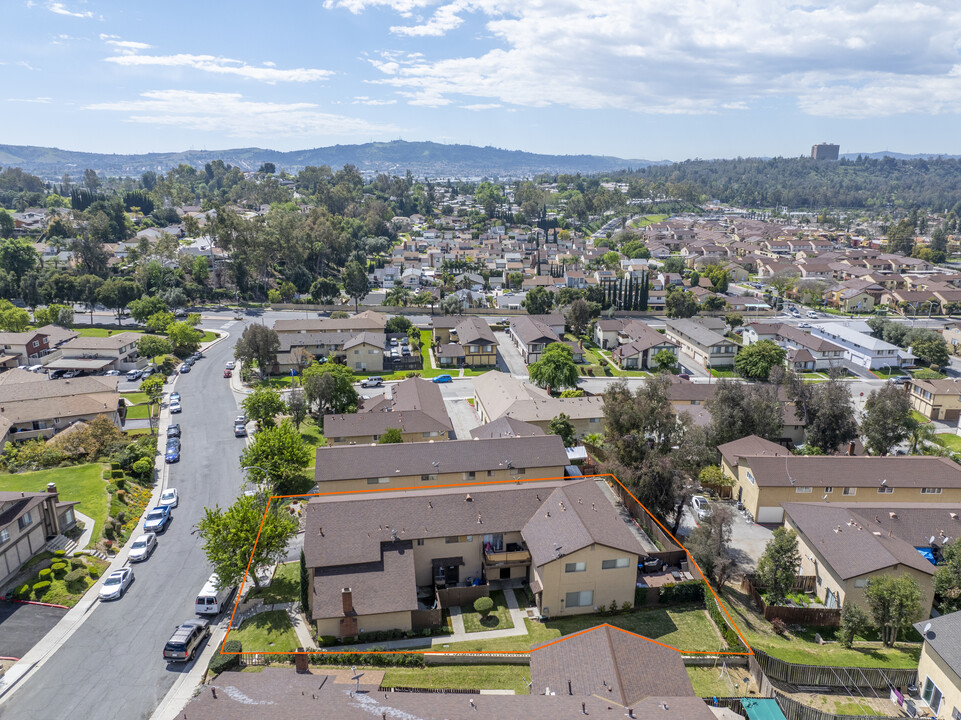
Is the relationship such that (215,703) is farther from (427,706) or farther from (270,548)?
(270,548)

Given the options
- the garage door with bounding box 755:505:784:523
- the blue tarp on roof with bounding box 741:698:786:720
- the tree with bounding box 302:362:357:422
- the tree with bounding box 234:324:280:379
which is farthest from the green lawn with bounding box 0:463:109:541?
the garage door with bounding box 755:505:784:523

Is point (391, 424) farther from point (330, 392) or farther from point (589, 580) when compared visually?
point (589, 580)

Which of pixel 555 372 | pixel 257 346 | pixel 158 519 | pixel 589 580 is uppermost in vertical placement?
pixel 257 346

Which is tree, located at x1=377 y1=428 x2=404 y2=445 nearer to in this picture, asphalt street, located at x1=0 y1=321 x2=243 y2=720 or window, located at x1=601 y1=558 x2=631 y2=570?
asphalt street, located at x1=0 y1=321 x2=243 y2=720

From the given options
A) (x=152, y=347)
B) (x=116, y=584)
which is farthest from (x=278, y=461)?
(x=152, y=347)

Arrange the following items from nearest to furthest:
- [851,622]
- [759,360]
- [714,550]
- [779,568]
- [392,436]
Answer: [851,622], [779,568], [714,550], [392,436], [759,360]

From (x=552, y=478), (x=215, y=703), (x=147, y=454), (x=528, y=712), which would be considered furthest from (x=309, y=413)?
(x=528, y=712)
